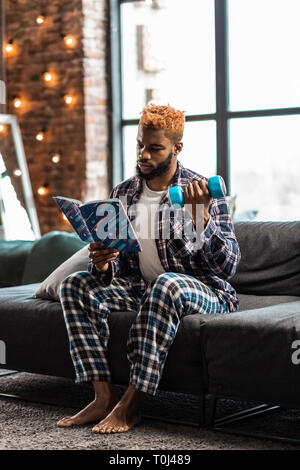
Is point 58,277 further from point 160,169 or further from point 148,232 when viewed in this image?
point 160,169

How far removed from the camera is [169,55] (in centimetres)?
578

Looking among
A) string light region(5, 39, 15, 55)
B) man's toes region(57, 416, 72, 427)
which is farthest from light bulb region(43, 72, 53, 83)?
man's toes region(57, 416, 72, 427)

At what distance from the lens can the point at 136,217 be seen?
116 inches

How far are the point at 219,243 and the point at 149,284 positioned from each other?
0.30m

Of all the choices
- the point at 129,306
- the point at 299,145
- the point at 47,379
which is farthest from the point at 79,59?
the point at 129,306

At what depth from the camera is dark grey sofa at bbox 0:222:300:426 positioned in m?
2.44

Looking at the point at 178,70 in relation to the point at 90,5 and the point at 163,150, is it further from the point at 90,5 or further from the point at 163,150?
the point at 163,150

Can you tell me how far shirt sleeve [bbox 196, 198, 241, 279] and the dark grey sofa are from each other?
0.18 metres

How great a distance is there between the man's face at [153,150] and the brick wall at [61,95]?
114 inches

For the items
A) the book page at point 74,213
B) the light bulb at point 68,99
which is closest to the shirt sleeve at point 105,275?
the book page at point 74,213

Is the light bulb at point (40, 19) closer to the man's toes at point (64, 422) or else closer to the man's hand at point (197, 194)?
the man's hand at point (197, 194)

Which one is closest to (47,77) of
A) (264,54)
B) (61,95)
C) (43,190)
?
(61,95)

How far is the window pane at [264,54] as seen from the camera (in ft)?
17.4
